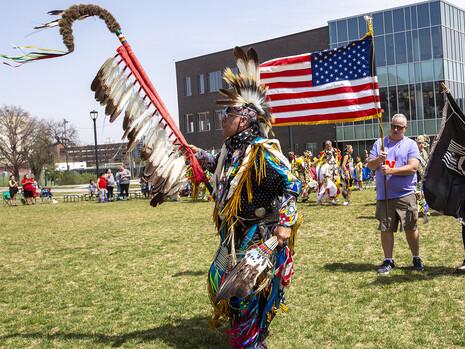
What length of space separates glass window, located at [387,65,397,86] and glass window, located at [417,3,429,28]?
3.44 m

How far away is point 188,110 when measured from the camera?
52.1 meters

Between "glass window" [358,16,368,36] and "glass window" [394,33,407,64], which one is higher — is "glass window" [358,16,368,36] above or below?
above

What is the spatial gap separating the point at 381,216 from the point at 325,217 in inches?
242

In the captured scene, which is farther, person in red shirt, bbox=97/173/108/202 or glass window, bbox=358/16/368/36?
glass window, bbox=358/16/368/36

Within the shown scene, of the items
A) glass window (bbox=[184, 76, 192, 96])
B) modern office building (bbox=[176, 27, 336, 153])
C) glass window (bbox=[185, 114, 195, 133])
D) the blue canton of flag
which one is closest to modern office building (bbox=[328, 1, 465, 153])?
modern office building (bbox=[176, 27, 336, 153])

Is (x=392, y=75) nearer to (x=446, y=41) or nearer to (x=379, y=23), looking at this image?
(x=379, y=23)

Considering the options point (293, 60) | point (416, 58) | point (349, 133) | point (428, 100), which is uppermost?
point (416, 58)

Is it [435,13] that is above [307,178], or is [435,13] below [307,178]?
above

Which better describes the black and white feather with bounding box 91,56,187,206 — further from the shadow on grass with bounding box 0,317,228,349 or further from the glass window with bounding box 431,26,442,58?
the glass window with bounding box 431,26,442,58

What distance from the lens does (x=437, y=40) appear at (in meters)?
35.2

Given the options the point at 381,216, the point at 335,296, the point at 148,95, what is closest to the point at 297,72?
the point at 381,216

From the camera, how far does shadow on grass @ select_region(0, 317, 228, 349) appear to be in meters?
4.32

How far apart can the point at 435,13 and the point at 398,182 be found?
33.1 metres

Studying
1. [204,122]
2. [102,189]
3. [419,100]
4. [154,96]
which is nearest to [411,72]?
[419,100]
